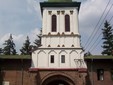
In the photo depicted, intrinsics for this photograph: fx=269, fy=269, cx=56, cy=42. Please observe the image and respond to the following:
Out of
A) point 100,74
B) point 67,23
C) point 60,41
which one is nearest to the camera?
point 100,74

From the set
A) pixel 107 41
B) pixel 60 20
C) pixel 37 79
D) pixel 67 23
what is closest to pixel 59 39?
pixel 67 23

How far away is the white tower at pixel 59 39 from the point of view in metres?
32.7

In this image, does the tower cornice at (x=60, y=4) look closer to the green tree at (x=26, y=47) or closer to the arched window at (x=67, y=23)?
the arched window at (x=67, y=23)

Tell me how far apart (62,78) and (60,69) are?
1.12 meters

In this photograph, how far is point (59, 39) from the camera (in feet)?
112

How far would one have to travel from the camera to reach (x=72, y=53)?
33219 millimetres

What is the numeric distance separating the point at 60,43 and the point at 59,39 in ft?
1.86

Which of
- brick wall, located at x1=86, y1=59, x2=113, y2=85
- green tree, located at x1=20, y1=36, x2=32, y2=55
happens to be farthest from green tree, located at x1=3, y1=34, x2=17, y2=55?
brick wall, located at x1=86, y1=59, x2=113, y2=85

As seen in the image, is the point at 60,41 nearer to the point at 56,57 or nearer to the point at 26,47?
the point at 56,57

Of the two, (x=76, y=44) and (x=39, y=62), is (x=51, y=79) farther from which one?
(x=76, y=44)

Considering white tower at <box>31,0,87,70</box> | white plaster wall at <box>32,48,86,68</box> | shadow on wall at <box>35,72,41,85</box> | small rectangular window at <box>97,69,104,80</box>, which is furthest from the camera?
small rectangular window at <box>97,69,104,80</box>

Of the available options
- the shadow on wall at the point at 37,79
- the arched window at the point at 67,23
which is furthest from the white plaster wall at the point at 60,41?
the shadow on wall at the point at 37,79

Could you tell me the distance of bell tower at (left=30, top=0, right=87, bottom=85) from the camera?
32250 mm

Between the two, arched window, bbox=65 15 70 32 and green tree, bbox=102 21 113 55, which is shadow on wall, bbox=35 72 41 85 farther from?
green tree, bbox=102 21 113 55
